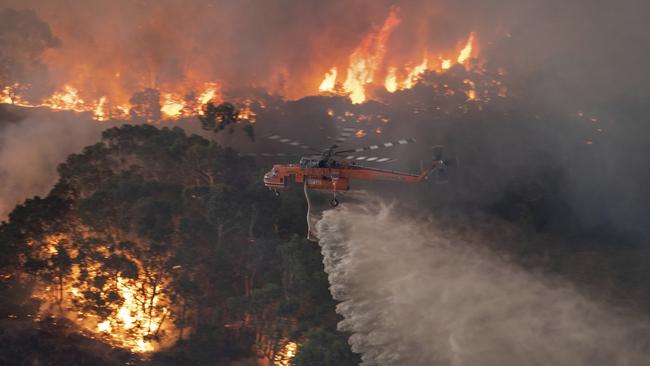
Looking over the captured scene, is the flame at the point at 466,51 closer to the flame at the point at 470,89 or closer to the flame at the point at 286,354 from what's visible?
the flame at the point at 470,89

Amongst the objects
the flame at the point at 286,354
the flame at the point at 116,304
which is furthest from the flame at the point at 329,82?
the flame at the point at 286,354

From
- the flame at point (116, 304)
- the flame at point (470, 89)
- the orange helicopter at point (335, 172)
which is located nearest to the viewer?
the orange helicopter at point (335, 172)

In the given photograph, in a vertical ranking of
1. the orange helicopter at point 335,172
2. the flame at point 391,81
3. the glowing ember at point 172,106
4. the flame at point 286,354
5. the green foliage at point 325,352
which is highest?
the flame at point 391,81

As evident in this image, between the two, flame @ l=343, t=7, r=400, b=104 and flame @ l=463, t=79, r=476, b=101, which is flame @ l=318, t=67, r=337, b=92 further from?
flame @ l=463, t=79, r=476, b=101

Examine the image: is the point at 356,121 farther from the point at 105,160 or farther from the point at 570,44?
the point at 570,44

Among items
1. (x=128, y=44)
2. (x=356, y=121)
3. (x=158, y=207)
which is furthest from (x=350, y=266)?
(x=128, y=44)

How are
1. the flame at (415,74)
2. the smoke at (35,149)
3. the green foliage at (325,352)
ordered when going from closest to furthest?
the green foliage at (325,352), the smoke at (35,149), the flame at (415,74)

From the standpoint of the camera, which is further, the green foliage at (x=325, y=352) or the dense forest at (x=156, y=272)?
the dense forest at (x=156, y=272)
